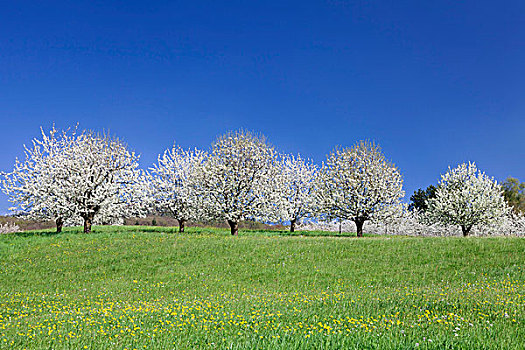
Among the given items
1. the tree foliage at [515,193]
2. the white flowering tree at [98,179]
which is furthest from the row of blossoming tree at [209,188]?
the tree foliage at [515,193]

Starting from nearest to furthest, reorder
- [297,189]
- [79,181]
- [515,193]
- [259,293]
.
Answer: [259,293], [79,181], [297,189], [515,193]

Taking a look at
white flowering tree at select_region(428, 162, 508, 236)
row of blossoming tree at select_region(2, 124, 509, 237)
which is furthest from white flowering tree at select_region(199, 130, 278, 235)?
white flowering tree at select_region(428, 162, 508, 236)

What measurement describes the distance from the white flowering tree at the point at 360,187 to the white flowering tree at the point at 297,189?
16.7ft

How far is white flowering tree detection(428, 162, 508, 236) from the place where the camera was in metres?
42.8

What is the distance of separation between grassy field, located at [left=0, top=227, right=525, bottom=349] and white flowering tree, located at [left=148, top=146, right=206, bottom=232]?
29.6 ft

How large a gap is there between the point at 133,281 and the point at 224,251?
656cm

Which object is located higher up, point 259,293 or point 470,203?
point 470,203

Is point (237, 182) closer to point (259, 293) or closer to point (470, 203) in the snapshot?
point (259, 293)

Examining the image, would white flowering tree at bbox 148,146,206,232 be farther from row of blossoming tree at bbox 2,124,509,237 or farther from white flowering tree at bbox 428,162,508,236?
white flowering tree at bbox 428,162,508,236

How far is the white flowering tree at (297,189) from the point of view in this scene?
154 ft

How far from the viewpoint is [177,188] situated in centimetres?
3984

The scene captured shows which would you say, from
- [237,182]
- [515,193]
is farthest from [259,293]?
[515,193]

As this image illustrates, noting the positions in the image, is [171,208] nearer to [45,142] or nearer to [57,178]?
[57,178]

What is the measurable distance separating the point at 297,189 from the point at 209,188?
16.2 meters
